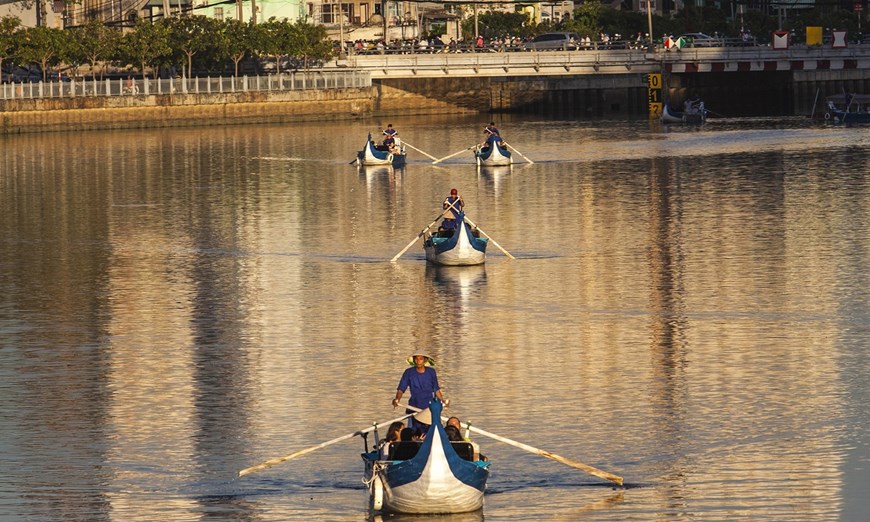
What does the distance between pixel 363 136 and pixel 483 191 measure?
4174 centimetres

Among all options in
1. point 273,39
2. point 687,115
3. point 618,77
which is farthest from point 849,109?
point 273,39

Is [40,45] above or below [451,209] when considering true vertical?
above

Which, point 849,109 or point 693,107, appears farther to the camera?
point 693,107

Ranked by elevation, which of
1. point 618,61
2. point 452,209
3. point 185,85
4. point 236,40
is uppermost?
point 236,40

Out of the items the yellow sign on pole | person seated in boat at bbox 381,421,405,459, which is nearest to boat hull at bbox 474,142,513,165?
the yellow sign on pole

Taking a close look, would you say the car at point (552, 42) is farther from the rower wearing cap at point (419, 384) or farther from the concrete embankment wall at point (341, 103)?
the rower wearing cap at point (419, 384)

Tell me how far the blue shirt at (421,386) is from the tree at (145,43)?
110400 millimetres

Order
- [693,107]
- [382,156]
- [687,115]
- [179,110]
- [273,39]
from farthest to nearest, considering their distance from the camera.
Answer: [273,39]
[179,110]
[693,107]
[687,115]
[382,156]

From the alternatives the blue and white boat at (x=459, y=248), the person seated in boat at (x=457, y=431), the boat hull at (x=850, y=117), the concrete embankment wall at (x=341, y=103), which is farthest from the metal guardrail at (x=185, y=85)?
the person seated in boat at (x=457, y=431)

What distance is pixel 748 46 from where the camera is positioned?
139 metres

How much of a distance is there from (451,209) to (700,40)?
9129cm

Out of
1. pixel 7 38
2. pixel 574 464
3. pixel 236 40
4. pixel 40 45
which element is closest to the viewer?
pixel 574 464

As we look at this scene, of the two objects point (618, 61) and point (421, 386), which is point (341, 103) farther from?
point (421, 386)

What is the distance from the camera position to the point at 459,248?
2000 inches
